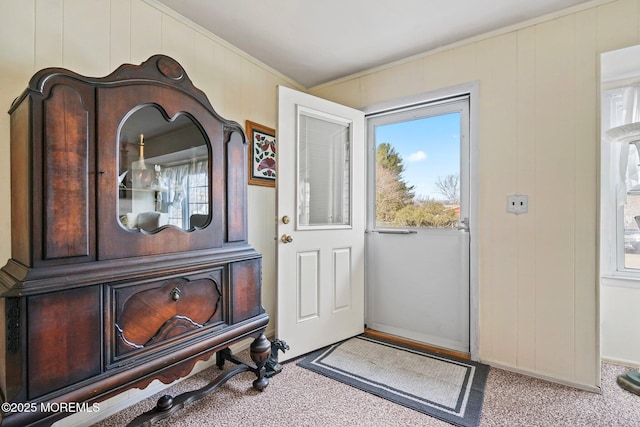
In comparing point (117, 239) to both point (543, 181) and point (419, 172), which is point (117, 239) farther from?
point (543, 181)

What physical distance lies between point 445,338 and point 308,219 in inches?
55.0

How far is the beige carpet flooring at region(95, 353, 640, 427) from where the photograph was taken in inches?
59.5

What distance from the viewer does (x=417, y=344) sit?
241 cm

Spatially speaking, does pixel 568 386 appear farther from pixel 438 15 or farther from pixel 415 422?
pixel 438 15

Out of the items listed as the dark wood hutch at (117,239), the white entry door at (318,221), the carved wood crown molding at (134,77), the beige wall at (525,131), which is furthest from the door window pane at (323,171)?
the carved wood crown molding at (134,77)

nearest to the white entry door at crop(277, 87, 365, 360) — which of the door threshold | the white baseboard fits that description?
the door threshold

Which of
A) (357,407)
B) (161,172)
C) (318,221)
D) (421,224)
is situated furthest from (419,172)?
(161,172)

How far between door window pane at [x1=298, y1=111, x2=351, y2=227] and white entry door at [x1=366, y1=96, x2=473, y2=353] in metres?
0.29

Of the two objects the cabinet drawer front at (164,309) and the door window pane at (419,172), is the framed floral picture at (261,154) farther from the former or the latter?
the cabinet drawer front at (164,309)

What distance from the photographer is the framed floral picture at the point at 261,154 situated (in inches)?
90.9

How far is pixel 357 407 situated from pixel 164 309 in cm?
113

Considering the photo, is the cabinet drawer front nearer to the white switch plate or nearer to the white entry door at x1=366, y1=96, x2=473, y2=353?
the white entry door at x1=366, y1=96, x2=473, y2=353

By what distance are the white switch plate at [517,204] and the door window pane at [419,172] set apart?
0.38 meters

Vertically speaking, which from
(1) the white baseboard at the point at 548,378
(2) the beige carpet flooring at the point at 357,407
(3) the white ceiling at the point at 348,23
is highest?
(3) the white ceiling at the point at 348,23
